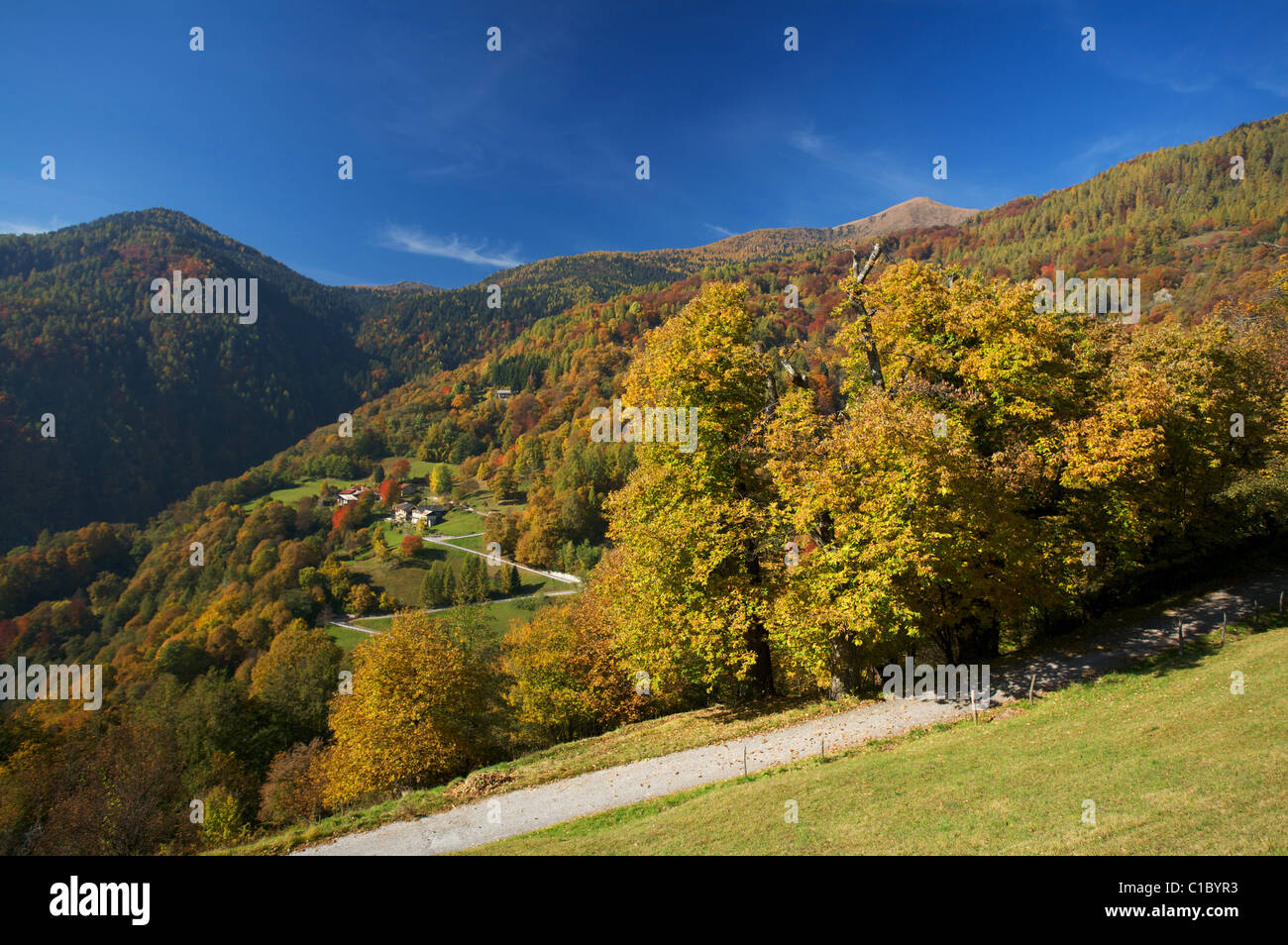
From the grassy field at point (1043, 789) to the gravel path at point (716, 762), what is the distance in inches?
40.7

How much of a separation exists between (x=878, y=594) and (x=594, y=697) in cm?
2430

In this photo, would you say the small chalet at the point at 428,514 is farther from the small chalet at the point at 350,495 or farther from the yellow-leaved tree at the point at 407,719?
the yellow-leaved tree at the point at 407,719

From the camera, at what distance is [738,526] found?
1923cm

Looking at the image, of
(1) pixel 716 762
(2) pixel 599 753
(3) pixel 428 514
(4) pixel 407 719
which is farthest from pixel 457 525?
(1) pixel 716 762

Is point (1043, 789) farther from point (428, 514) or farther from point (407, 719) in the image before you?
point (428, 514)

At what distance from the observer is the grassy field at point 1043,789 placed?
798cm

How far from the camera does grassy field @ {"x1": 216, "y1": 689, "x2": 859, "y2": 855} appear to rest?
15.5 metres

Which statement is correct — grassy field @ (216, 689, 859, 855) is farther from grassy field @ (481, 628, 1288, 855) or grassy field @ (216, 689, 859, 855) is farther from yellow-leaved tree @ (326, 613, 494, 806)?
yellow-leaved tree @ (326, 613, 494, 806)

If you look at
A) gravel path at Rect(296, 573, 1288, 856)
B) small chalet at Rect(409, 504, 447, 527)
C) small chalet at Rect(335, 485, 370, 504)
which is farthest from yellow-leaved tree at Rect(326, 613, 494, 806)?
small chalet at Rect(335, 485, 370, 504)

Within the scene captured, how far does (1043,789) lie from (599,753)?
1330 cm

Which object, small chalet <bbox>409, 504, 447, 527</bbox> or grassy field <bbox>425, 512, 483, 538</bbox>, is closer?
grassy field <bbox>425, 512, 483, 538</bbox>

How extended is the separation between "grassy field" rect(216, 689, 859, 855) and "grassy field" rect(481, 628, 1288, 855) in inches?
146
